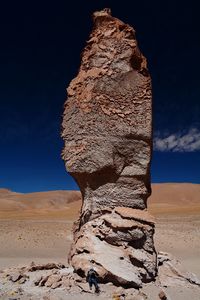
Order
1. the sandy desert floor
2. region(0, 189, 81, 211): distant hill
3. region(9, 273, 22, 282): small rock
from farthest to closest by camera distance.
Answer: region(0, 189, 81, 211): distant hill → the sandy desert floor → region(9, 273, 22, 282): small rock

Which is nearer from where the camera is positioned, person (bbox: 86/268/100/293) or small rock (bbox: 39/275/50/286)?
person (bbox: 86/268/100/293)

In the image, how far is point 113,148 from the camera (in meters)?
11.7

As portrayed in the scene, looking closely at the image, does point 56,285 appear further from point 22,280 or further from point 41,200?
point 41,200

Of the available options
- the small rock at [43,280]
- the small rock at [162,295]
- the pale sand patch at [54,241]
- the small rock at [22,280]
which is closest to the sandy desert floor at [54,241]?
the pale sand patch at [54,241]

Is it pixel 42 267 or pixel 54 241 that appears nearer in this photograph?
pixel 42 267

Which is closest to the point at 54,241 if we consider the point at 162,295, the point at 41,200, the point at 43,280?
the point at 43,280

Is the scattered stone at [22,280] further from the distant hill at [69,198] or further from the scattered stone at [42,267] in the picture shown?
the distant hill at [69,198]

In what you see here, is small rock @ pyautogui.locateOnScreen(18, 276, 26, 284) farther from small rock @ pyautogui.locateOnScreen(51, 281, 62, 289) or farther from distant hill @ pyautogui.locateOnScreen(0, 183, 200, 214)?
distant hill @ pyautogui.locateOnScreen(0, 183, 200, 214)

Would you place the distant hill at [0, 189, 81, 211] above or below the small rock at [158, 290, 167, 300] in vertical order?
below

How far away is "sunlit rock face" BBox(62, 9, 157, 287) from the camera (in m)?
11.1

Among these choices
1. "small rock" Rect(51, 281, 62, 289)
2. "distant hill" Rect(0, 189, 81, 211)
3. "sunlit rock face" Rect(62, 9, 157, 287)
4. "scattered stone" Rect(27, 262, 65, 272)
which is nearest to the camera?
"small rock" Rect(51, 281, 62, 289)

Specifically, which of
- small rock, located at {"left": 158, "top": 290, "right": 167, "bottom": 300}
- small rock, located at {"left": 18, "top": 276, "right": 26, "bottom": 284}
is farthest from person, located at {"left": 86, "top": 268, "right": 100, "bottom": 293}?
small rock, located at {"left": 18, "top": 276, "right": 26, "bottom": 284}

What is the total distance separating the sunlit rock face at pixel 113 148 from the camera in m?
11.1

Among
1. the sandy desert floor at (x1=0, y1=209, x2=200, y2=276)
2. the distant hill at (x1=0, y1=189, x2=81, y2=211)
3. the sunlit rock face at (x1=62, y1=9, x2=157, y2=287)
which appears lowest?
the distant hill at (x1=0, y1=189, x2=81, y2=211)
